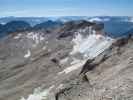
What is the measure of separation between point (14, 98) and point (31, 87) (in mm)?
15544

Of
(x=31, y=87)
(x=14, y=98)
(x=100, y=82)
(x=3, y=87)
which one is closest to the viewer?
(x=100, y=82)

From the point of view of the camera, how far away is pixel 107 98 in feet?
117

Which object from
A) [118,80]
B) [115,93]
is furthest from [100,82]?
[115,93]

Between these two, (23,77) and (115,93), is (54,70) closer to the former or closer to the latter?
(23,77)

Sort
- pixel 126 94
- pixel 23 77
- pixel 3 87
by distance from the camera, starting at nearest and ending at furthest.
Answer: pixel 126 94
pixel 3 87
pixel 23 77

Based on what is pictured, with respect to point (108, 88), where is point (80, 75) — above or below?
below

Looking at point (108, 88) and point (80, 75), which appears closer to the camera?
point (108, 88)

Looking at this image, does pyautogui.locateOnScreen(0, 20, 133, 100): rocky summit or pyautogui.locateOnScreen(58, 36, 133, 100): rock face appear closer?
pyautogui.locateOnScreen(58, 36, 133, 100): rock face

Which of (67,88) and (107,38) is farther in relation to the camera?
(107,38)

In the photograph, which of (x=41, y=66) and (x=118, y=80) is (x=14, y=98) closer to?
(x=41, y=66)

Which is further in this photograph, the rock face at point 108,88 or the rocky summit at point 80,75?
the rocky summit at point 80,75

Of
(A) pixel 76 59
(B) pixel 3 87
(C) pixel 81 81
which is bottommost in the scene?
(B) pixel 3 87

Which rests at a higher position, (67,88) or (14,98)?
(67,88)

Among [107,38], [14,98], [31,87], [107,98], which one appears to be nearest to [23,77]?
[31,87]
